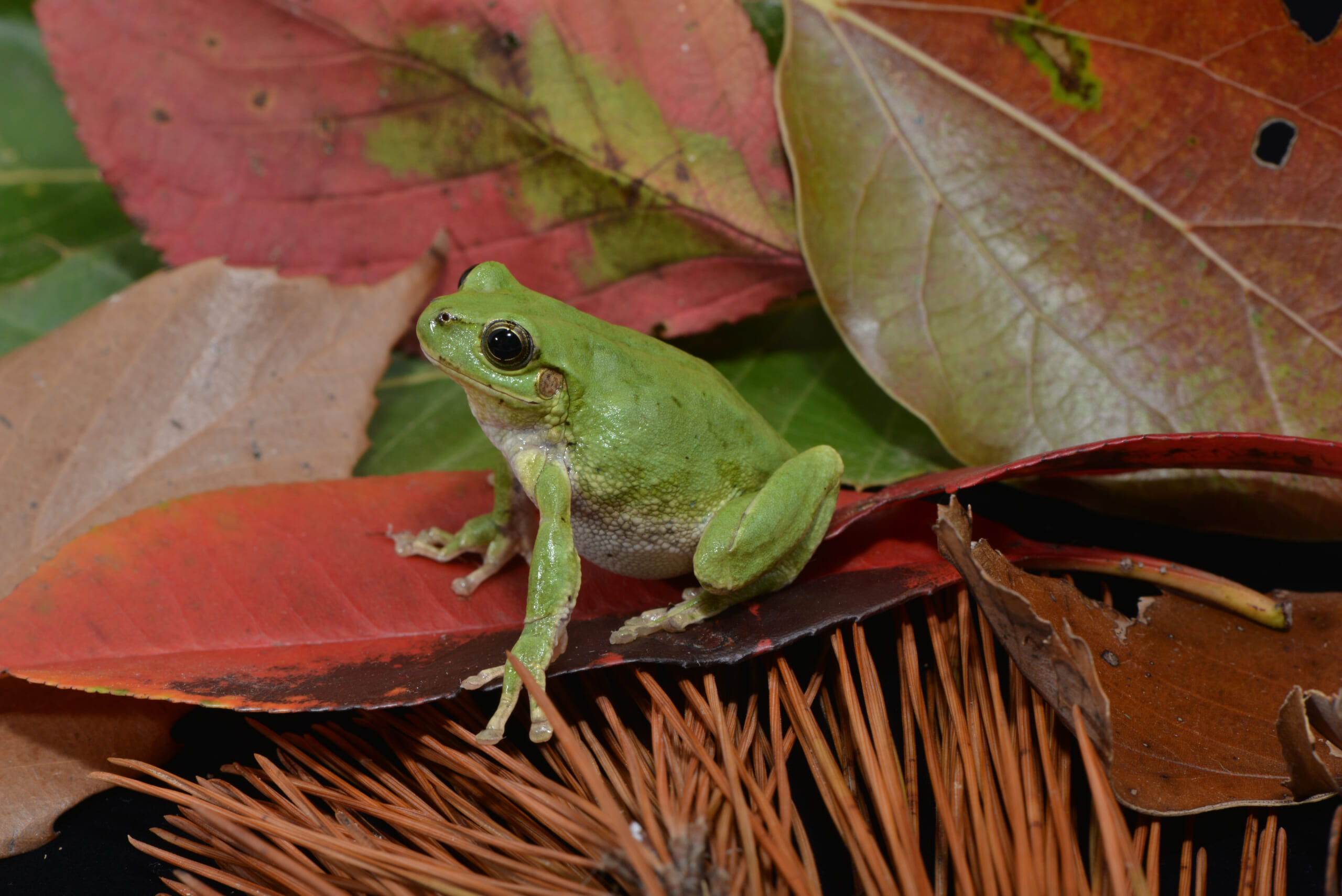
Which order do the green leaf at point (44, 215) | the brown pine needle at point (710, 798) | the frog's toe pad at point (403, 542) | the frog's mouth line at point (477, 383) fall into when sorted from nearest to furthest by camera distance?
the brown pine needle at point (710, 798) → the frog's mouth line at point (477, 383) → the frog's toe pad at point (403, 542) → the green leaf at point (44, 215)

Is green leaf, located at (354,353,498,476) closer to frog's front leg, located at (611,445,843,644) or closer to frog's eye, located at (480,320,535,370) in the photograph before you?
frog's eye, located at (480,320,535,370)

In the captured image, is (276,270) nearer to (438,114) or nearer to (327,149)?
(327,149)

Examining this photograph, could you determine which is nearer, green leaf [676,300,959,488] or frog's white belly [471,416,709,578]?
frog's white belly [471,416,709,578]

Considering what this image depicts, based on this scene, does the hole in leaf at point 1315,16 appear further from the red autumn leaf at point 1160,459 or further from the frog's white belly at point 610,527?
the frog's white belly at point 610,527

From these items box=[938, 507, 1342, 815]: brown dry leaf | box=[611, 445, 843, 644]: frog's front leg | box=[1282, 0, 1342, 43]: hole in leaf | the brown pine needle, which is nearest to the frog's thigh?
box=[611, 445, 843, 644]: frog's front leg

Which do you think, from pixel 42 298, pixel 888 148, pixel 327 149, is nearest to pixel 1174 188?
pixel 888 148

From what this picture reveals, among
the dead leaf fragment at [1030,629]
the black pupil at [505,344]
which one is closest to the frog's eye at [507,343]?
the black pupil at [505,344]
